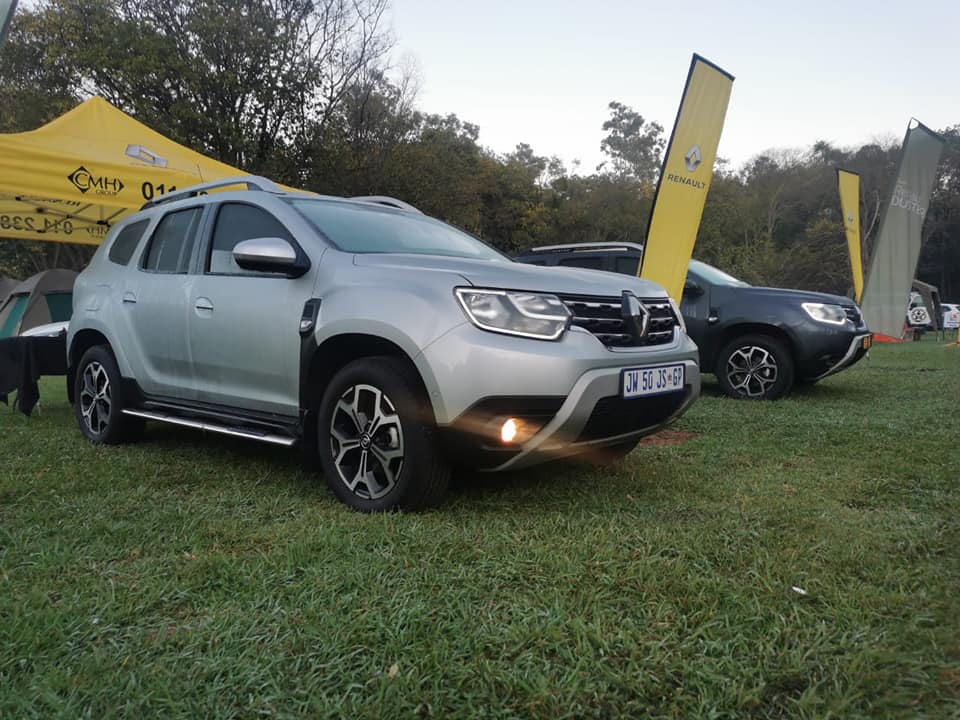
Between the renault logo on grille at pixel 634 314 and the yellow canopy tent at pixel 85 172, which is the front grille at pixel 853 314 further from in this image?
the yellow canopy tent at pixel 85 172

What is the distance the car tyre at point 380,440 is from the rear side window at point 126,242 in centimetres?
226

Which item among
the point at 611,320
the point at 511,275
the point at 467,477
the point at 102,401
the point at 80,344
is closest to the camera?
the point at 511,275

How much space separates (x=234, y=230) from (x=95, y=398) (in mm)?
1749

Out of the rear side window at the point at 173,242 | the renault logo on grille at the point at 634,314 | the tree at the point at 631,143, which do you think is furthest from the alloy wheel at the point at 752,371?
the tree at the point at 631,143

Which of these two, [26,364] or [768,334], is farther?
[768,334]

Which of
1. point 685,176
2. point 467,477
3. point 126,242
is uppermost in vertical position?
point 685,176

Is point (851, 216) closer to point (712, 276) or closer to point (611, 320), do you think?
point (712, 276)

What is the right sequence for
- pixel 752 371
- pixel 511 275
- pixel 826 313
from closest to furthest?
1. pixel 511 275
2. pixel 826 313
3. pixel 752 371

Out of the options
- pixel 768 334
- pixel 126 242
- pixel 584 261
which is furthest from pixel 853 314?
pixel 126 242

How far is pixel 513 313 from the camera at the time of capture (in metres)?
2.75

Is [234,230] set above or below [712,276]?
below

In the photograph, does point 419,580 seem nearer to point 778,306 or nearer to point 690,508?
point 690,508

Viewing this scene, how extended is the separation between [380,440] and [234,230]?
1.65 meters

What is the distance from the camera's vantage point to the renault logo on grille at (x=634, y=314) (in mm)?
3068
